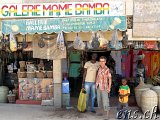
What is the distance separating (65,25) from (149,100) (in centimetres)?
332

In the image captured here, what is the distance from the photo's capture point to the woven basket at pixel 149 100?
10.1 meters

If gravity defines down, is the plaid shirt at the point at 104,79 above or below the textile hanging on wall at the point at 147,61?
below

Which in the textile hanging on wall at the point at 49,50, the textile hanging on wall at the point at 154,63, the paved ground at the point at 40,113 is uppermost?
the textile hanging on wall at the point at 49,50

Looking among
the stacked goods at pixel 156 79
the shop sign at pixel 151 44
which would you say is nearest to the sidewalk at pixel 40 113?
the stacked goods at pixel 156 79

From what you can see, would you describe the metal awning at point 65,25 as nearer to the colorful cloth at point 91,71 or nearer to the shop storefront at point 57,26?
the shop storefront at point 57,26

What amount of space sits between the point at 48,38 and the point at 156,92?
3.76 metres

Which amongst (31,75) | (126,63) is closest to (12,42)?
(31,75)

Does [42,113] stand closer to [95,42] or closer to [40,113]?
[40,113]

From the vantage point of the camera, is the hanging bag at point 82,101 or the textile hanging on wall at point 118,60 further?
the textile hanging on wall at point 118,60

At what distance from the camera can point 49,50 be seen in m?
11.0

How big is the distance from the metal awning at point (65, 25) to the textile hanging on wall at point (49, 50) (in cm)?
87

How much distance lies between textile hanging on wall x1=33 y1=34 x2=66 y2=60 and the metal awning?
34.3 inches

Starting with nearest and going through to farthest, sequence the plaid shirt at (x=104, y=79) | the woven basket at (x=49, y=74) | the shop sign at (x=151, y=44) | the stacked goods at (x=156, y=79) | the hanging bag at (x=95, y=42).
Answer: the plaid shirt at (x=104, y=79)
the hanging bag at (x=95, y=42)
the shop sign at (x=151, y=44)
the woven basket at (x=49, y=74)
the stacked goods at (x=156, y=79)

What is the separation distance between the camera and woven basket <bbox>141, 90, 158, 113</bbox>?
10078mm
